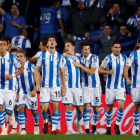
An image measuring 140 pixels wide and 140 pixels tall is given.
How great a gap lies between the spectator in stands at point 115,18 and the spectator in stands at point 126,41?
199 millimetres

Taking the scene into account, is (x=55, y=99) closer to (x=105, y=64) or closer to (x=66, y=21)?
(x=105, y=64)

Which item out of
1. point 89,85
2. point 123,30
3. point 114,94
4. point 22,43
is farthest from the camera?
point 22,43

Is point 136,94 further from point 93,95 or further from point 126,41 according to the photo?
point 126,41

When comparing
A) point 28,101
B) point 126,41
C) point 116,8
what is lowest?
point 28,101

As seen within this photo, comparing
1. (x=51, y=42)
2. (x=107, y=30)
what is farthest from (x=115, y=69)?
(x=107, y=30)

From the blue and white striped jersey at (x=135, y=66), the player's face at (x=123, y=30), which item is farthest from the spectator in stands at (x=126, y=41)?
the blue and white striped jersey at (x=135, y=66)

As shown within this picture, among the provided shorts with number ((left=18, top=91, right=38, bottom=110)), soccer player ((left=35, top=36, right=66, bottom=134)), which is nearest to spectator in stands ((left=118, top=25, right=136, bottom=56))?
shorts with number ((left=18, top=91, right=38, bottom=110))

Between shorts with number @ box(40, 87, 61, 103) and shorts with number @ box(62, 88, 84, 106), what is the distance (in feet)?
2.29

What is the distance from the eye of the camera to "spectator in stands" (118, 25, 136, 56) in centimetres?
1705

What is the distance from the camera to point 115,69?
1433cm

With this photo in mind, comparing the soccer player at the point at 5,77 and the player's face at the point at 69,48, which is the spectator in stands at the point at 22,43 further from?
the soccer player at the point at 5,77

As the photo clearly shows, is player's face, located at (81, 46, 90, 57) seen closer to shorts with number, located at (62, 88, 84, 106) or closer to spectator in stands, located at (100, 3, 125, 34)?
shorts with number, located at (62, 88, 84, 106)

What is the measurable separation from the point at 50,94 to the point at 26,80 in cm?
164

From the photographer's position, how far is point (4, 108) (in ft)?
45.1
